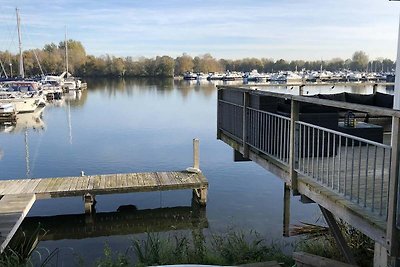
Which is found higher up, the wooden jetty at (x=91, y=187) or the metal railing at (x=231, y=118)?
the metal railing at (x=231, y=118)

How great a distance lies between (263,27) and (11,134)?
103 feet

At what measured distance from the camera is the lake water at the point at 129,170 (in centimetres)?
1248

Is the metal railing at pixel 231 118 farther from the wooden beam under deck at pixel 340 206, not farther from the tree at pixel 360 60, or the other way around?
the tree at pixel 360 60

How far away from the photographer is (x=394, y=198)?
3.50m

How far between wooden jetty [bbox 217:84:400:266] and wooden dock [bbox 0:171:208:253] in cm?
522

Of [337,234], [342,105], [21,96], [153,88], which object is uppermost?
[342,105]

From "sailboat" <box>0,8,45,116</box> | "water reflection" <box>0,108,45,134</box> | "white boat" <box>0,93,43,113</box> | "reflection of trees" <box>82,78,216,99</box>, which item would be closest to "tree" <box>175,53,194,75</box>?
"reflection of trees" <box>82,78,216,99</box>

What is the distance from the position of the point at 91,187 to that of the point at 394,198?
10.8 m

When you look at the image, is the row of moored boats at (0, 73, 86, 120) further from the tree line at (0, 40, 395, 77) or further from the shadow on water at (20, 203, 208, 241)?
the tree line at (0, 40, 395, 77)

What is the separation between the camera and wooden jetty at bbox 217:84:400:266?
370 cm

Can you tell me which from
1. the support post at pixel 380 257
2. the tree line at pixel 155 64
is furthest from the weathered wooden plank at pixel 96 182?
the tree line at pixel 155 64

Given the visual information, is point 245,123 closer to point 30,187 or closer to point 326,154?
point 326,154

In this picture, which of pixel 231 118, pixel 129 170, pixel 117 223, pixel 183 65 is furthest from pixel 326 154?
pixel 183 65

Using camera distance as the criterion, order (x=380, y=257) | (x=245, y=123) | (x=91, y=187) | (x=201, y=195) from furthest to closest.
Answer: (x=201, y=195) < (x=91, y=187) < (x=245, y=123) < (x=380, y=257)
